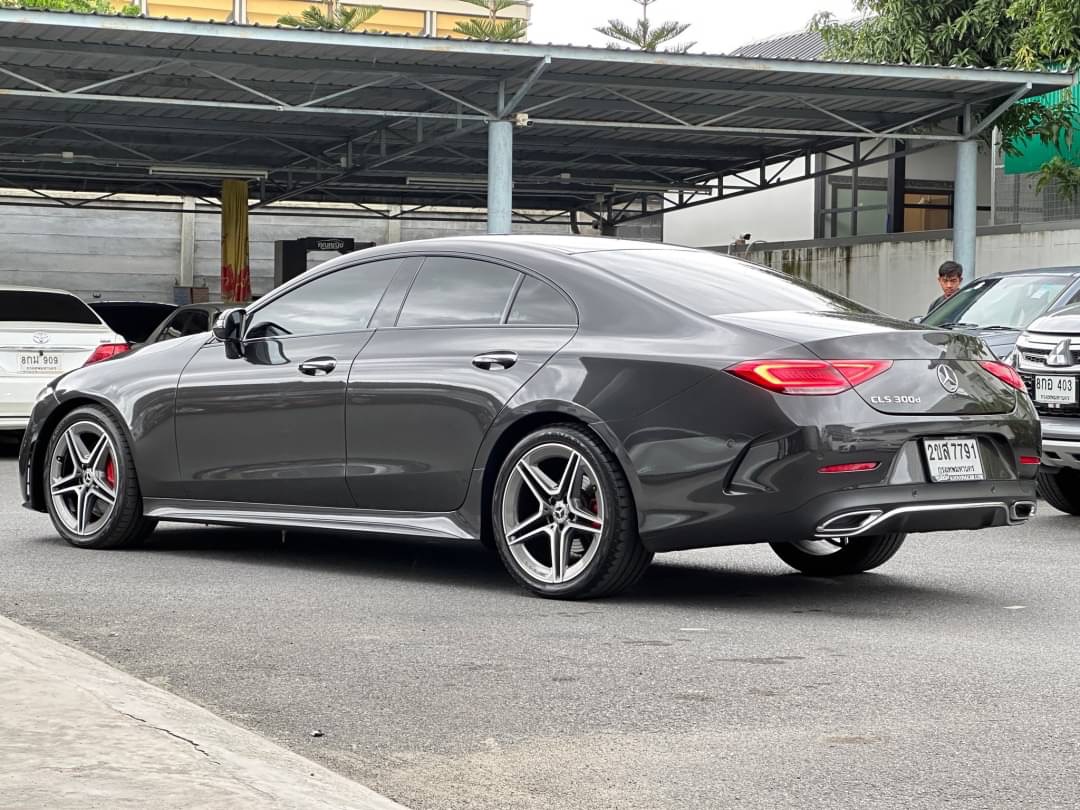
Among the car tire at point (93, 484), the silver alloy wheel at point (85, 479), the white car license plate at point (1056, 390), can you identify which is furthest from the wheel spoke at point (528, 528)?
the white car license plate at point (1056, 390)

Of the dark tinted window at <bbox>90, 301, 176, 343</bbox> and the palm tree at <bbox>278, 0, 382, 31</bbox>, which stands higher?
the palm tree at <bbox>278, 0, 382, 31</bbox>

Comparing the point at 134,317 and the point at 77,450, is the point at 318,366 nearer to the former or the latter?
Result: the point at 77,450

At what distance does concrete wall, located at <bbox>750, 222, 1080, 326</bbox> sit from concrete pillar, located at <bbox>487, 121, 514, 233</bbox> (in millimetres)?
6638

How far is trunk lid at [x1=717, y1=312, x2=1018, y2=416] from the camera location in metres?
6.33

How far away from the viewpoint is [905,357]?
6.43m

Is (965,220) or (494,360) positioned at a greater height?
(965,220)

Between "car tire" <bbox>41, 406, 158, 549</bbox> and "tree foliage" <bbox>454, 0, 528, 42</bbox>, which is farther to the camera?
"tree foliage" <bbox>454, 0, 528, 42</bbox>

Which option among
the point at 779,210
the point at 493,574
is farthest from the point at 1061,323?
the point at 779,210

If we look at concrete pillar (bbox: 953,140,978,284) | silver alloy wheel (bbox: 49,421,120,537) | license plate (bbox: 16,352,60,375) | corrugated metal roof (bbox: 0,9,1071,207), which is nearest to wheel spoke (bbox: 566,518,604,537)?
silver alloy wheel (bbox: 49,421,120,537)

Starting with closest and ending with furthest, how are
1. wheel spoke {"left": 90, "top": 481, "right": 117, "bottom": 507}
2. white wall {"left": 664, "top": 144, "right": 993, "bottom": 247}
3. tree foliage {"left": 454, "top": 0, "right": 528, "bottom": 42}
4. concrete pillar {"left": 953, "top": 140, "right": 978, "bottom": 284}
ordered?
wheel spoke {"left": 90, "top": 481, "right": 117, "bottom": 507}
concrete pillar {"left": 953, "top": 140, "right": 978, "bottom": 284}
white wall {"left": 664, "top": 144, "right": 993, "bottom": 247}
tree foliage {"left": 454, "top": 0, "right": 528, "bottom": 42}

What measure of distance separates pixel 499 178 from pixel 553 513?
1511 cm

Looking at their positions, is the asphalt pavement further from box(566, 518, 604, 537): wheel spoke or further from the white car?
the white car

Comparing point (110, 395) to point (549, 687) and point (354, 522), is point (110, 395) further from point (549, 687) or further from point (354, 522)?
point (549, 687)

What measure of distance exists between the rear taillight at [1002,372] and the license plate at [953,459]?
37 centimetres
